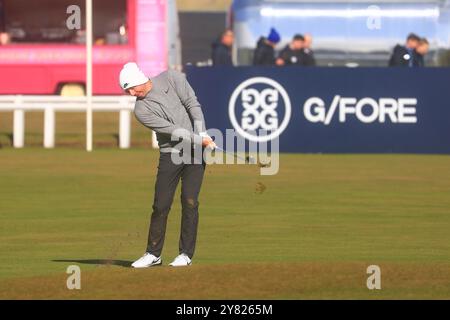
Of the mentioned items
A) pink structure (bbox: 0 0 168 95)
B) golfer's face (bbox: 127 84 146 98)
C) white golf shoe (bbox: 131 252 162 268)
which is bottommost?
white golf shoe (bbox: 131 252 162 268)

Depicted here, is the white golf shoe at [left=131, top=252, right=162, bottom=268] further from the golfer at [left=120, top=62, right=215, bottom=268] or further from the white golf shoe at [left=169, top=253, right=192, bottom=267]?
the white golf shoe at [left=169, top=253, right=192, bottom=267]

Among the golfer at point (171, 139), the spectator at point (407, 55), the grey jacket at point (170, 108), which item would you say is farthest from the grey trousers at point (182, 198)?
the spectator at point (407, 55)

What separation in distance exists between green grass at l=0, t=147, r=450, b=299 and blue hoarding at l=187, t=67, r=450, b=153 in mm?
533

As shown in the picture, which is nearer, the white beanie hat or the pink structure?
the white beanie hat

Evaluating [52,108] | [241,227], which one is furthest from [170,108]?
[52,108]

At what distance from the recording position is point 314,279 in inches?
553

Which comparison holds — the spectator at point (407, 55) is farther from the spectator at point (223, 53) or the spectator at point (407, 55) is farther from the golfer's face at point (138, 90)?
the golfer's face at point (138, 90)

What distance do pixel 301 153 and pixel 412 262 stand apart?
546 inches

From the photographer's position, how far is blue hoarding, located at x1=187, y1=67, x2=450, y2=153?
28719 mm

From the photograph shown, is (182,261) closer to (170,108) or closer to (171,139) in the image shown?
(171,139)

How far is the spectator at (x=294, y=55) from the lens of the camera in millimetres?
30141

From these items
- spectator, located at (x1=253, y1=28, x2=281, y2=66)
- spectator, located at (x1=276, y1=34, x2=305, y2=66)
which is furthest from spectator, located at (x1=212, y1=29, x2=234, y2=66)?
spectator, located at (x1=276, y1=34, x2=305, y2=66)

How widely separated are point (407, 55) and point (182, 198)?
16029mm

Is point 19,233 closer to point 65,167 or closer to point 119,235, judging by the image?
point 119,235
